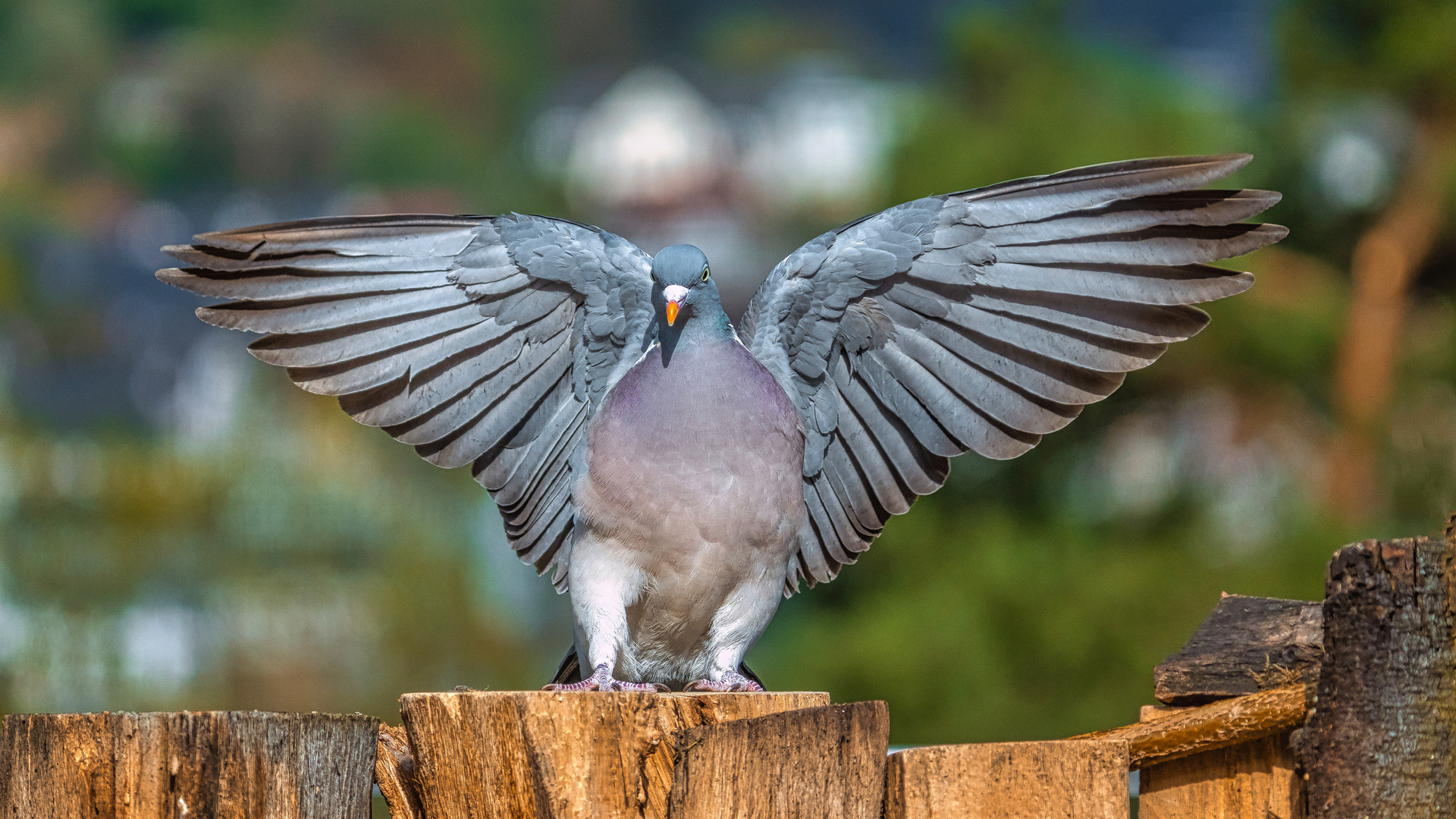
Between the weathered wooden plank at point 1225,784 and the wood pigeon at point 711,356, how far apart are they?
0.88 metres

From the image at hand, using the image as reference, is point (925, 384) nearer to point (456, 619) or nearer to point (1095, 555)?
point (1095, 555)

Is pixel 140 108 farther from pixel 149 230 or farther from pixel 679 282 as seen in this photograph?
pixel 679 282

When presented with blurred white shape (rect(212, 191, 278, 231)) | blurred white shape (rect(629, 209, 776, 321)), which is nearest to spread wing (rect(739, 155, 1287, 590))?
blurred white shape (rect(629, 209, 776, 321))

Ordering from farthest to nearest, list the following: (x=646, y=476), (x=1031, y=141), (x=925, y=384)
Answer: (x=1031, y=141) < (x=925, y=384) < (x=646, y=476)

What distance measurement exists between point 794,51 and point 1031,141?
59.2 meters

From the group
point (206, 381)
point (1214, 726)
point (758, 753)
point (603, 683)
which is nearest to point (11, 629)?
point (603, 683)

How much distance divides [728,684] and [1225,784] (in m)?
1.09

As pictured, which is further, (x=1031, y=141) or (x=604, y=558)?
(x=1031, y=141)

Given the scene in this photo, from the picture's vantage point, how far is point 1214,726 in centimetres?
247

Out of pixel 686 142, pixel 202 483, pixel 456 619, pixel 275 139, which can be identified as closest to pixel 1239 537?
pixel 456 619

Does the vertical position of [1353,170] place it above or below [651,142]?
below

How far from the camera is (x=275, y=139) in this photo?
5075 cm

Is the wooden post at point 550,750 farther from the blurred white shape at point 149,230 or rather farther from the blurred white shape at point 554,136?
the blurred white shape at point 554,136

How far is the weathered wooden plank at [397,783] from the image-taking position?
2.49 meters
